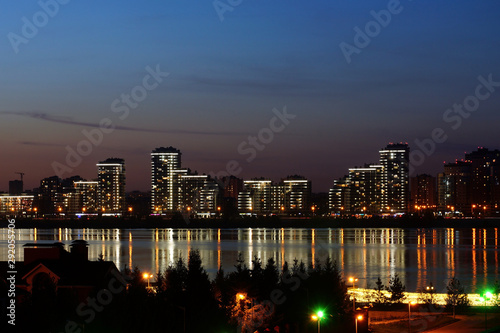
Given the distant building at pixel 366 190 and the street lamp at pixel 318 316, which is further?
the distant building at pixel 366 190

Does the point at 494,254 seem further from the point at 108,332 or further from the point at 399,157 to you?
the point at 399,157

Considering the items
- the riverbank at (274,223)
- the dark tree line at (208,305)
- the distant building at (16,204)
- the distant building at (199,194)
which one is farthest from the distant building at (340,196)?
the dark tree line at (208,305)

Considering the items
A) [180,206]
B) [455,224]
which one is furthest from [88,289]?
[180,206]

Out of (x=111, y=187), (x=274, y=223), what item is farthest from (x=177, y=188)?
(x=274, y=223)

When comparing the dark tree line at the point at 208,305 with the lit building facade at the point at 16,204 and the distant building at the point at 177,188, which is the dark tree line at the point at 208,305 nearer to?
the distant building at the point at 177,188

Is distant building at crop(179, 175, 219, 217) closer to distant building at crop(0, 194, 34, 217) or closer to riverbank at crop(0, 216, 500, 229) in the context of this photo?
riverbank at crop(0, 216, 500, 229)
